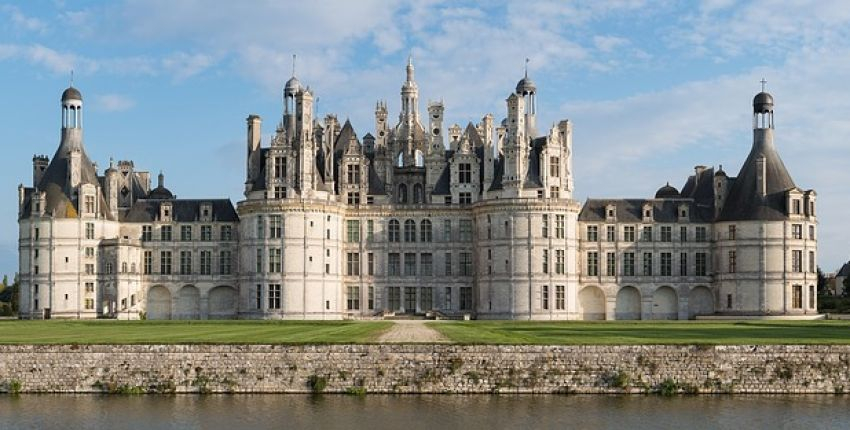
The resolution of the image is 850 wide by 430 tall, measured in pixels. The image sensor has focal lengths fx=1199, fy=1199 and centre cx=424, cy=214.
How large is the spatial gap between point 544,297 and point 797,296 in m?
17.3

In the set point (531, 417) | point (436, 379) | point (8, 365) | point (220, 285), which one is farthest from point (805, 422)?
point (220, 285)

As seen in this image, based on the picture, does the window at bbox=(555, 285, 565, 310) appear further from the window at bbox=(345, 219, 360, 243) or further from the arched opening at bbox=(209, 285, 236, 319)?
the arched opening at bbox=(209, 285, 236, 319)

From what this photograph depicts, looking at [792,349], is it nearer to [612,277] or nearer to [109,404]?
[109,404]

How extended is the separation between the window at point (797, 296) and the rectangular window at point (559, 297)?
616 inches

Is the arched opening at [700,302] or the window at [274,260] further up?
the window at [274,260]

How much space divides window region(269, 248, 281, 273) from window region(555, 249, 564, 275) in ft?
61.2

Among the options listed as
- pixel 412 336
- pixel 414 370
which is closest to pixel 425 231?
pixel 412 336

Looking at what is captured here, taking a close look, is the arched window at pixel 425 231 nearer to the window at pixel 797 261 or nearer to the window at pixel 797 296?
the window at pixel 797 261

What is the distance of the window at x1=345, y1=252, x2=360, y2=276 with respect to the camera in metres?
85.1

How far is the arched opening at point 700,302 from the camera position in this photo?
277ft

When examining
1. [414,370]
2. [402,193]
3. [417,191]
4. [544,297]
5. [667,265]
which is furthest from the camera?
[417,191]

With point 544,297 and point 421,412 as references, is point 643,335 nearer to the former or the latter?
point 421,412

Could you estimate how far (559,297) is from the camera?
264ft

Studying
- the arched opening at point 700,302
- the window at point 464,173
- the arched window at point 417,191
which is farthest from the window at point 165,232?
the arched opening at point 700,302
